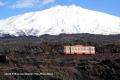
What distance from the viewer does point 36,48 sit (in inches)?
3674

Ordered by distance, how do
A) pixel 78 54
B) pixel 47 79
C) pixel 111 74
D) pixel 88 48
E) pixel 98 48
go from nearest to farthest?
pixel 47 79
pixel 111 74
pixel 78 54
pixel 88 48
pixel 98 48

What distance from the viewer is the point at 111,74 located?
5934 cm

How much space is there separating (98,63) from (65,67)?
5.62 m

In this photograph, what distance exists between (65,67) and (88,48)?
26.3 metres

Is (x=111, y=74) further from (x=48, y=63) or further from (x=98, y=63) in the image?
(x=48, y=63)

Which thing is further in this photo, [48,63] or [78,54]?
[78,54]

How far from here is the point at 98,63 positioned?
2493 inches

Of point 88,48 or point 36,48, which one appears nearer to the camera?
point 88,48

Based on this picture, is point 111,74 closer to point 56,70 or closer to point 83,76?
point 83,76

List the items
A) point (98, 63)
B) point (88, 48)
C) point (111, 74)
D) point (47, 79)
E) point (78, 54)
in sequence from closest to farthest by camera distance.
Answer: point (47, 79), point (111, 74), point (98, 63), point (78, 54), point (88, 48)

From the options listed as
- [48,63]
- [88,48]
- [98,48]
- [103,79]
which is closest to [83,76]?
[103,79]

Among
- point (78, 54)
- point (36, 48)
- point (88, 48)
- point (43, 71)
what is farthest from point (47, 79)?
point (36, 48)

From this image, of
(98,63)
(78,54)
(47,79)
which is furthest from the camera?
(78,54)

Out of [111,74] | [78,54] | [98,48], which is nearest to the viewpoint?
[111,74]
